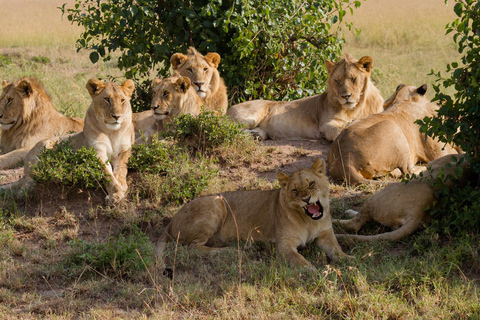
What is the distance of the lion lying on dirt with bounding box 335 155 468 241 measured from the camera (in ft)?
17.4

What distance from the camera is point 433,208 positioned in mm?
5344

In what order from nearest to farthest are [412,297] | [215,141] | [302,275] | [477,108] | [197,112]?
[412,297], [302,275], [477,108], [215,141], [197,112]

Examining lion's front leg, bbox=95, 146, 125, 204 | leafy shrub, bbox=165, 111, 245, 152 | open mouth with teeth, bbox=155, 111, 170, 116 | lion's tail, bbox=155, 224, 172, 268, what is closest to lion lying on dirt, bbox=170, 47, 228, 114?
open mouth with teeth, bbox=155, 111, 170, 116

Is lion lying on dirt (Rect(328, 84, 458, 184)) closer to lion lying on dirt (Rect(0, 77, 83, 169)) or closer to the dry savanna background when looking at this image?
the dry savanna background

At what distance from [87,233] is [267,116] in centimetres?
368

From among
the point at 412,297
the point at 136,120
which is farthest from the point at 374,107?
the point at 412,297

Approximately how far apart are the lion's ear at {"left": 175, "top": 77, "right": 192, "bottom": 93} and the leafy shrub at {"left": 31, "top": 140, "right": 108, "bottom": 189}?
1.60 metres

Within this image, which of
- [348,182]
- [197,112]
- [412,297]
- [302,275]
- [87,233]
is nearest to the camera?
[412,297]

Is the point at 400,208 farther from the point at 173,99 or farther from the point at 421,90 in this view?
the point at 173,99

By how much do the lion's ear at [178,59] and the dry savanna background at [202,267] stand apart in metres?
1.64

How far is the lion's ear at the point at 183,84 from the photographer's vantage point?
749cm

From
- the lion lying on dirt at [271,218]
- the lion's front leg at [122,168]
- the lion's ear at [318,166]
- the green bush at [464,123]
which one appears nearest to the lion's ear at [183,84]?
the lion's front leg at [122,168]

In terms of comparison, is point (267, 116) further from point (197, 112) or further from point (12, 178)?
point (12, 178)

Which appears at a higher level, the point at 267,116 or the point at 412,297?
the point at 412,297
